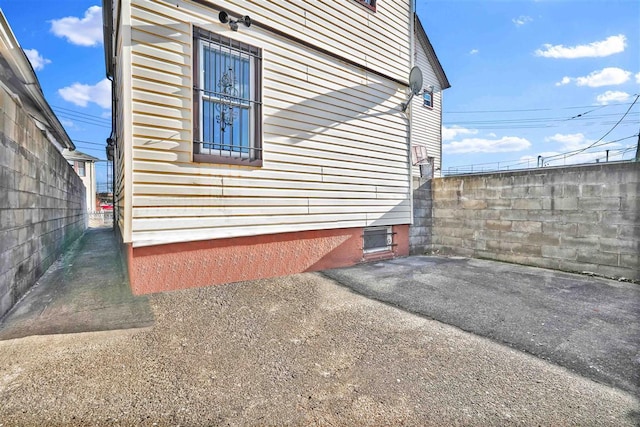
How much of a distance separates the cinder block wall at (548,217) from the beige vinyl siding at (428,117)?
7.25 meters

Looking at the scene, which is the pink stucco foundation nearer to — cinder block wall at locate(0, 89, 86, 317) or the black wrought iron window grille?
cinder block wall at locate(0, 89, 86, 317)

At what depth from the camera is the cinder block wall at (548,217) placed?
4.56m

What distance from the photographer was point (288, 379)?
6.39 feet

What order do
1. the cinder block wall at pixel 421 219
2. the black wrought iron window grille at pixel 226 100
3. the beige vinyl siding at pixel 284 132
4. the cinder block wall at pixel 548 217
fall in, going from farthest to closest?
1. the cinder block wall at pixel 421 219
2. the cinder block wall at pixel 548 217
3. the black wrought iron window grille at pixel 226 100
4. the beige vinyl siding at pixel 284 132

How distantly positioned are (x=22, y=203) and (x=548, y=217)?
778cm

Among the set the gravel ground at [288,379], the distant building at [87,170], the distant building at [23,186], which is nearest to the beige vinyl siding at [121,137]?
the distant building at [23,186]

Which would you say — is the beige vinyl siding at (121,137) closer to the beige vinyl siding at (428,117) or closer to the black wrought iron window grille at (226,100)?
the black wrought iron window grille at (226,100)

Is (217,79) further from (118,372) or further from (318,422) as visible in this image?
(318,422)

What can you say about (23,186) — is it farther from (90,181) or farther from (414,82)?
(90,181)

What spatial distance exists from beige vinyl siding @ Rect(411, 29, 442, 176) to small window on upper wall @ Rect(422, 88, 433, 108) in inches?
7.7

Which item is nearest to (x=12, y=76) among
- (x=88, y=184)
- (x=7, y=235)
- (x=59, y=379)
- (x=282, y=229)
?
(x=7, y=235)

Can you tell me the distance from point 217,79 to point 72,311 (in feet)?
10.2

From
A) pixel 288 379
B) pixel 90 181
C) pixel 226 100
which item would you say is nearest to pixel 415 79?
pixel 226 100

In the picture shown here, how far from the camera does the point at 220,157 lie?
3713mm
